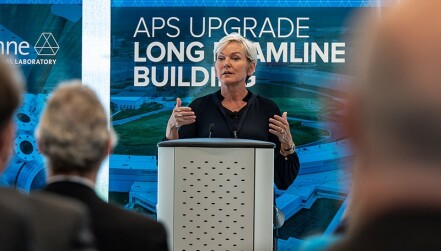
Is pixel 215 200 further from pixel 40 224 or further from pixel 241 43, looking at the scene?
pixel 40 224

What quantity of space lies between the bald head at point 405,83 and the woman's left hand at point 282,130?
3.15 meters

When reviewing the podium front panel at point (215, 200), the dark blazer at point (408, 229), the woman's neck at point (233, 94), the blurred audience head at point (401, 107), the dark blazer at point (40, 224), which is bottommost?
the podium front panel at point (215, 200)

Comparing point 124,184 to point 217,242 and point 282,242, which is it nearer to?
point 282,242

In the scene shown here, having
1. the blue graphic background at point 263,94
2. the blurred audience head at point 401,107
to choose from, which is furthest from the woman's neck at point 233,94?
the blurred audience head at point 401,107

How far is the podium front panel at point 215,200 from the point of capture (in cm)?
272

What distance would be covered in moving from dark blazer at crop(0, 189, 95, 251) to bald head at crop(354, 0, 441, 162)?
0.44 meters

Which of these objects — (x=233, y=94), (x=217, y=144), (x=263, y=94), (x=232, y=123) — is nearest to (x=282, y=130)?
(x=232, y=123)

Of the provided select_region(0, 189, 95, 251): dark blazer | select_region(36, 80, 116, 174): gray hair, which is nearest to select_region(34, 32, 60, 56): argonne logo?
select_region(36, 80, 116, 174): gray hair

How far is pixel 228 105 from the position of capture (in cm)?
383

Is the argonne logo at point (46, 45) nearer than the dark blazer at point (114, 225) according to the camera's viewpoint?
No

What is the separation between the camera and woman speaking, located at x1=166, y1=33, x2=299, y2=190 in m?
3.53

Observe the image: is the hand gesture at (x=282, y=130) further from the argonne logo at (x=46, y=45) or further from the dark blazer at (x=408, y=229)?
the dark blazer at (x=408, y=229)

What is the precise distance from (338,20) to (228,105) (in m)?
2.15

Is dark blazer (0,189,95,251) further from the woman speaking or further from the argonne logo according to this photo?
the argonne logo
